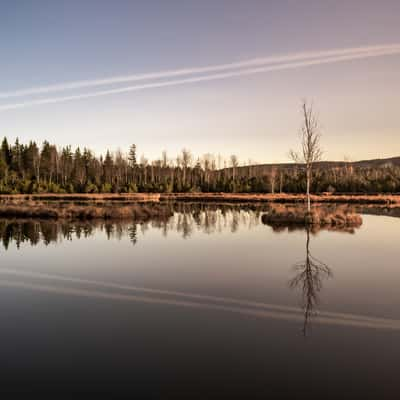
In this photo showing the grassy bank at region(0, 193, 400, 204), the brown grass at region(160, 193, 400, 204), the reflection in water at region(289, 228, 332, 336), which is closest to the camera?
the reflection in water at region(289, 228, 332, 336)

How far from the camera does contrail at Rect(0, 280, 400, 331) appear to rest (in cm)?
744

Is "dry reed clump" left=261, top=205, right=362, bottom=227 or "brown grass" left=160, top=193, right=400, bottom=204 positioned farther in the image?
"brown grass" left=160, top=193, right=400, bottom=204

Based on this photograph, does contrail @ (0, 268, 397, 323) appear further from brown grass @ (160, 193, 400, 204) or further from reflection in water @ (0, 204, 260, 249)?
brown grass @ (160, 193, 400, 204)

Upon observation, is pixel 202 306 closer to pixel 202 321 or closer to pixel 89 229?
pixel 202 321

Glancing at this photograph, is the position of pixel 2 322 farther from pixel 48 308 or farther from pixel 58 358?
pixel 58 358

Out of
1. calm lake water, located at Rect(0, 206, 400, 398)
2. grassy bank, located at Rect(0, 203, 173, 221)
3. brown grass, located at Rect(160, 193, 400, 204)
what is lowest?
calm lake water, located at Rect(0, 206, 400, 398)

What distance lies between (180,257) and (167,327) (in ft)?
23.7

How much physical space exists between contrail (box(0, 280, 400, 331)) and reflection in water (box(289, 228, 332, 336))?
48cm

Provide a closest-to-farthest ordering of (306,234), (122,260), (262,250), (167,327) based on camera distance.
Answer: (167,327), (122,260), (262,250), (306,234)

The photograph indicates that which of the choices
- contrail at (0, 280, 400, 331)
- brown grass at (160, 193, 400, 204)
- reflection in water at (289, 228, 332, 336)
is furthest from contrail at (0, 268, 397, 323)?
brown grass at (160, 193, 400, 204)

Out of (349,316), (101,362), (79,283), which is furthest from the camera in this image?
(79,283)

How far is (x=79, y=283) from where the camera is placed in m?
10.8

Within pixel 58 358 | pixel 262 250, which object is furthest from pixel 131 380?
pixel 262 250

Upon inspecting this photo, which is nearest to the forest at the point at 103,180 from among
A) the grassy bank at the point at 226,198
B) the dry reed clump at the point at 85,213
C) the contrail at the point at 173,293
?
the grassy bank at the point at 226,198
